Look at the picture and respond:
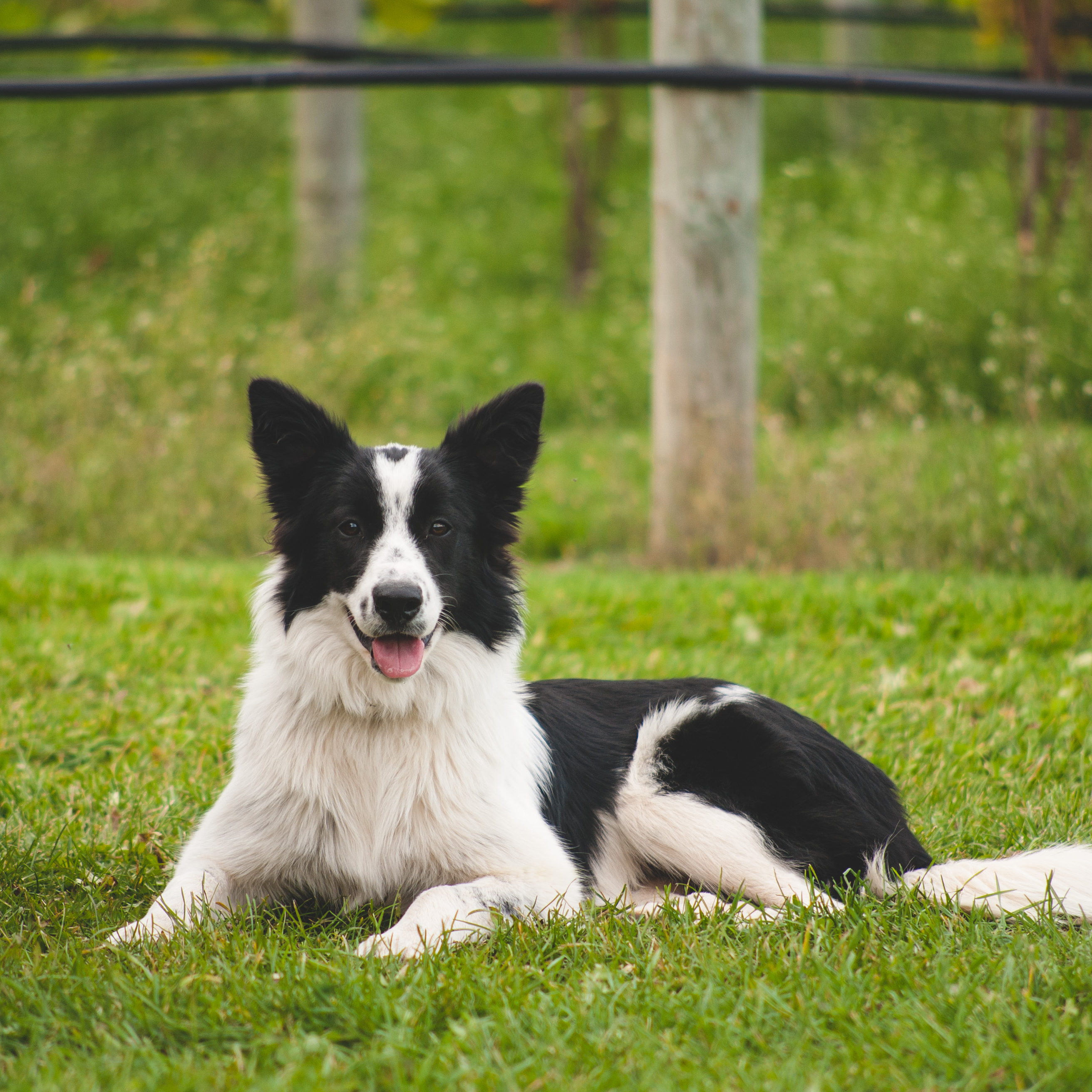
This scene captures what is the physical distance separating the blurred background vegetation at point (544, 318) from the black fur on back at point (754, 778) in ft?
11.9

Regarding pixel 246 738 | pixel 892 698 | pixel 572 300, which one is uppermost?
pixel 572 300

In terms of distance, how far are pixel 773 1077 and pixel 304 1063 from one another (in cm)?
90

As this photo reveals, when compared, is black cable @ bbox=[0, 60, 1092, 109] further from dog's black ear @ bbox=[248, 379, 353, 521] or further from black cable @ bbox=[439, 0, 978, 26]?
black cable @ bbox=[439, 0, 978, 26]

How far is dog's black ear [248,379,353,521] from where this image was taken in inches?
127

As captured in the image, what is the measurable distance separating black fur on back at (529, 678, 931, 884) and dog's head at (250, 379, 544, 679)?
1.61 feet

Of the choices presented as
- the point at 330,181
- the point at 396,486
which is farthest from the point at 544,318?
the point at 396,486

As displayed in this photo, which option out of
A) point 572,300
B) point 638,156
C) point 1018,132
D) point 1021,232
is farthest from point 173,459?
point 638,156

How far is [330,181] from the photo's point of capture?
38.7 feet

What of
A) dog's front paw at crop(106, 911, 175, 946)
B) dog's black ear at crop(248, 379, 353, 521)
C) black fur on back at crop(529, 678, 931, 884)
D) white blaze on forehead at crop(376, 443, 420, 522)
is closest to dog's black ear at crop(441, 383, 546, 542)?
white blaze on forehead at crop(376, 443, 420, 522)

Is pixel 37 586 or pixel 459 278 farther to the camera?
pixel 459 278

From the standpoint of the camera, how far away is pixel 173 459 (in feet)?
25.6

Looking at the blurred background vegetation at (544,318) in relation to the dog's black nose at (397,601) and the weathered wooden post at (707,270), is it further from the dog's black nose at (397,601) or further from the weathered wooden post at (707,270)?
the dog's black nose at (397,601)

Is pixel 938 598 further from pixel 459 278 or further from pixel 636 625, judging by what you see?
pixel 459 278

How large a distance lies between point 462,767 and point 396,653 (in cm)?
37
